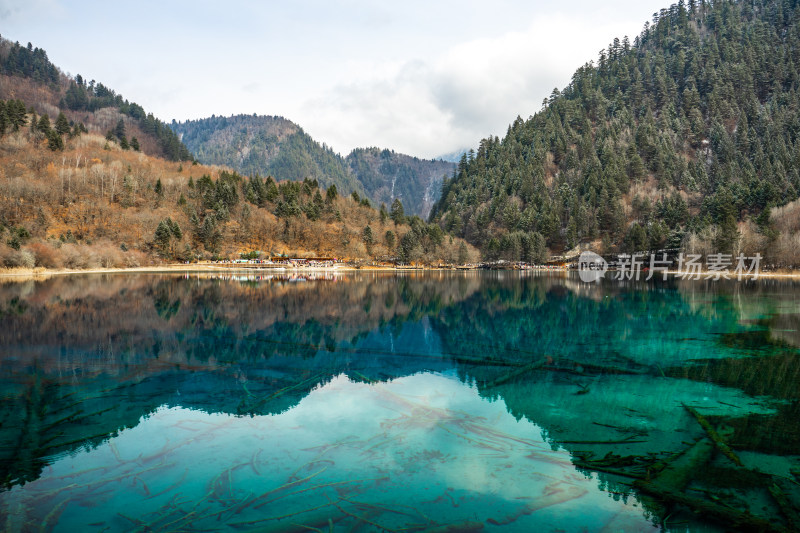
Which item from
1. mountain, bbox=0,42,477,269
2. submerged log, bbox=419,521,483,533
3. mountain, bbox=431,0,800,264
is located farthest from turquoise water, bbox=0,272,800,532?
mountain, bbox=431,0,800,264

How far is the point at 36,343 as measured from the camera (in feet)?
58.1

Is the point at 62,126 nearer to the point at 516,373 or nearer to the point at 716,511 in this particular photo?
the point at 516,373

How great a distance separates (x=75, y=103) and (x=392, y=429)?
210935mm

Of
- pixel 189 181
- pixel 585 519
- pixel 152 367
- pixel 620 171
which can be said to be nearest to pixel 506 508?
pixel 585 519

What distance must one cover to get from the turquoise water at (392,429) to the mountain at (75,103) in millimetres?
163035

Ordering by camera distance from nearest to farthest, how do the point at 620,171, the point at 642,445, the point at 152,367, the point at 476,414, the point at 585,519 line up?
the point at 585,519, the point at 642,445, the point at 476,414, the point at 152,367, the point at 620,171

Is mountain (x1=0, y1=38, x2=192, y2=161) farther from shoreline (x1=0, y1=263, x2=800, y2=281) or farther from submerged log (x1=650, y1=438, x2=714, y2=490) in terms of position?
submerged log (x1=650, y1=438, x2=714, y2=490)

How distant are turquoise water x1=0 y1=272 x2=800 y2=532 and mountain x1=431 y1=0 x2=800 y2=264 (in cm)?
7687

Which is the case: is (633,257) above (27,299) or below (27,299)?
above

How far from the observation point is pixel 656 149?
399 feet

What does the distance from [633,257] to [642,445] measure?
9481cm

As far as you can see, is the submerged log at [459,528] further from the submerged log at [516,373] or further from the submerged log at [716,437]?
the submerged log at [516,373]

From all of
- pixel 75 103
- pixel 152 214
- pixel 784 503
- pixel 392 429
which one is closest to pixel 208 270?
pixel 152 214

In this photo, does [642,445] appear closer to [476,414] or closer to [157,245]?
[476,414]
